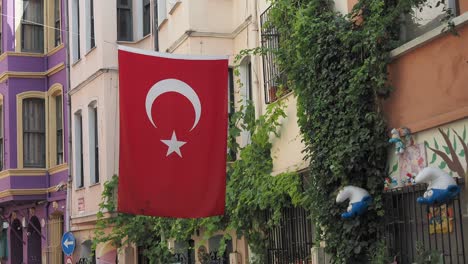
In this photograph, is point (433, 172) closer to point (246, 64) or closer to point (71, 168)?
point (246, 64)

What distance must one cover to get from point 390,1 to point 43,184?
60.4 feet

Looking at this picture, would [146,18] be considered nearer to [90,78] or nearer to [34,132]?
[90,78]

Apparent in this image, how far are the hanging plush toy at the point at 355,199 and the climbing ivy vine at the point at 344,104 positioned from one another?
0.34 feet

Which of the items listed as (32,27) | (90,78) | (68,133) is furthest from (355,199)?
(32,27)

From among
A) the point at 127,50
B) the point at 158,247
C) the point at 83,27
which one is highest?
the point at 83,27

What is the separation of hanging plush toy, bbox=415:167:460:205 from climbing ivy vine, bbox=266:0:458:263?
4.05 ft

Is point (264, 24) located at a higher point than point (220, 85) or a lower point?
higher

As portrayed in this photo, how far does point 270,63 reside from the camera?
1341 centimetres

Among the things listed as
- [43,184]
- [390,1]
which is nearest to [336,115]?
[390,1]

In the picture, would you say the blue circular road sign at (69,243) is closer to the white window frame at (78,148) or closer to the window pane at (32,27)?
the white window frame at (78,148)

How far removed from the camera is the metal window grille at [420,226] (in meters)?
8.70

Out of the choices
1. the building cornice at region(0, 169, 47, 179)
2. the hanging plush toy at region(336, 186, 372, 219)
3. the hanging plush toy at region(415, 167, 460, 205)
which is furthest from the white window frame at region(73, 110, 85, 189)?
the hanging plush toy at region(415, 167, 460, 205)

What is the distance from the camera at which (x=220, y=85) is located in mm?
11289

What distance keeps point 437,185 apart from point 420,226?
108cm
